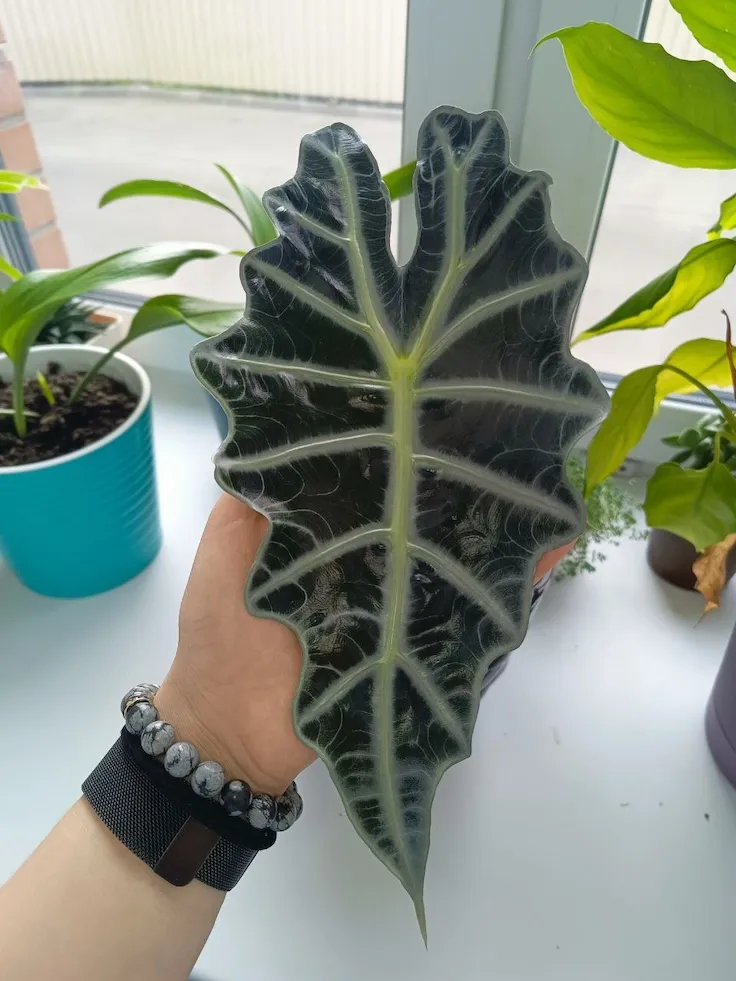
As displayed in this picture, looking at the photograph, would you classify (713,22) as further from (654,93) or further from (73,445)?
(73,445)

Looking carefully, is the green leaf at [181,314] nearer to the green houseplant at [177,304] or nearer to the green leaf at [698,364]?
the green houseplant at [177,304]

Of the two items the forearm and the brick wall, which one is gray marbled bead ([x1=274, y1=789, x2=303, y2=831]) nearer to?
the forearm

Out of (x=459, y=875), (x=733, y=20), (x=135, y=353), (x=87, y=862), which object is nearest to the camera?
(x=733, y=20)

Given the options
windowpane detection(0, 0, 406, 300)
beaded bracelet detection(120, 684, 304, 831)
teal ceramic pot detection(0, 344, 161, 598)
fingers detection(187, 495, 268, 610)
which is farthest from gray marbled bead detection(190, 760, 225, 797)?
windowpane detection(0, 0, 406, 300)

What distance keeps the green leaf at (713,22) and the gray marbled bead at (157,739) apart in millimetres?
589

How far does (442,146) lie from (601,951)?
63 cm

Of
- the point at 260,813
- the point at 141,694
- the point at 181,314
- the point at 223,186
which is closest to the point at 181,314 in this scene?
the point at 181,314

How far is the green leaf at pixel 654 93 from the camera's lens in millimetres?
462

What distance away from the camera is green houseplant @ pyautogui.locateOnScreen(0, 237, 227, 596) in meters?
0.74

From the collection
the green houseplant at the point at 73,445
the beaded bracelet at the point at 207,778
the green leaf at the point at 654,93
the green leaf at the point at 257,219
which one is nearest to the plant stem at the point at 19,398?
the green houseplant at the point at 73,445

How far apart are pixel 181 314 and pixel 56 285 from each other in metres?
0.12

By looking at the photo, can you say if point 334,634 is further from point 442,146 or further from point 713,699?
point 713,699

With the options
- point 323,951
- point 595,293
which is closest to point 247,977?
point 323,951

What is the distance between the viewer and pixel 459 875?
669 millimetres
